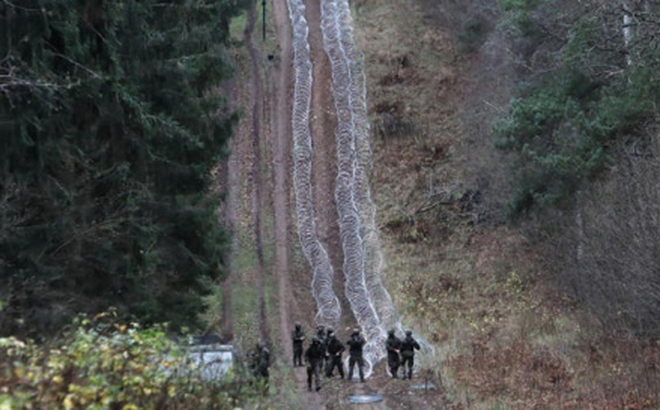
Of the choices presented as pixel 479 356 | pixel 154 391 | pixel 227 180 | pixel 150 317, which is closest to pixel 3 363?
pixel 154 391

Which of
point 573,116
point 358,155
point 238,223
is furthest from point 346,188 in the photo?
point 573,116

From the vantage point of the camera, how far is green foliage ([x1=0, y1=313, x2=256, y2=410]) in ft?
24.1

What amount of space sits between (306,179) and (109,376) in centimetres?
2809

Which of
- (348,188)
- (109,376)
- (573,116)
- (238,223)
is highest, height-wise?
(348,188)

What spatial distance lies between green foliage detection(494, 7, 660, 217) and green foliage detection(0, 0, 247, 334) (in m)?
8.75

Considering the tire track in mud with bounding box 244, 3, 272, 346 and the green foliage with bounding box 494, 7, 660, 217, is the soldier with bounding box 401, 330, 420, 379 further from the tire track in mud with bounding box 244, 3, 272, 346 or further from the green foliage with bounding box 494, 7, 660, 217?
the tire track in mud with bounding box 244, 3, 272, 346

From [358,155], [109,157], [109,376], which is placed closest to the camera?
[109,376]

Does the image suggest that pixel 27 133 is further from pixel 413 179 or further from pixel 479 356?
pixel 413 179

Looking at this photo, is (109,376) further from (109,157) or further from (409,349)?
(409,349)

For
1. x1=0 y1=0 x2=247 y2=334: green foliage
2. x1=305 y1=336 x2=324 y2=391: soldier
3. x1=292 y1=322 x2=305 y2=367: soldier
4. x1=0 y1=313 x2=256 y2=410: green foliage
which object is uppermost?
x1=0 y1=0 x2=247 y2=334: green foliage

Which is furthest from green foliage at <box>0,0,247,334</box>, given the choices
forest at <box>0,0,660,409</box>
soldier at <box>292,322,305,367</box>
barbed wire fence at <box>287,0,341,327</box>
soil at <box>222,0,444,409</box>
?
barbed wire fence at <box>287,0,341,327</box>

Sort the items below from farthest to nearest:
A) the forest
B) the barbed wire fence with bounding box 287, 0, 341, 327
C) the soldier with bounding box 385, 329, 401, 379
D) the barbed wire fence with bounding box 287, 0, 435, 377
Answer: the barbed wire fence with bounding box 287, 0, 341, 327 < the barbed wire fence with bounding box 287, 0, 435, 377 < the soldier with bounding box 385, 329, 401, 379 < the forest

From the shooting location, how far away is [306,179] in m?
35.8

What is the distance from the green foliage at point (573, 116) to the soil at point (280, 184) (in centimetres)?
693
